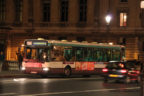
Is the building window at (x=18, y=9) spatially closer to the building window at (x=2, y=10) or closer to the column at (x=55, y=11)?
the building window at (x=2, y=10)

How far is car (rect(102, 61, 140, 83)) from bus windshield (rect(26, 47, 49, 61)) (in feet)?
20.3

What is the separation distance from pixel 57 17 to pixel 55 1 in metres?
2.26

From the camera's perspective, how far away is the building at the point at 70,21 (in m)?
55.0

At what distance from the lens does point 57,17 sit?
187 ft

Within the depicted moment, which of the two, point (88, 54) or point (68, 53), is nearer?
point (68, 53)

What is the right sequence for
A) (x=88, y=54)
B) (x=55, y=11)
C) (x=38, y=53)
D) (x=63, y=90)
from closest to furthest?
(x=63, y=90), (x=38, y=53), (x=88, y=54), (x=55, y=11)

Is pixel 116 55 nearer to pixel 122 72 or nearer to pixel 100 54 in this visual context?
pixel 100 54

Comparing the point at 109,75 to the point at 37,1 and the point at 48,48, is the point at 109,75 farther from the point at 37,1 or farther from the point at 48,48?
the point at 37,1

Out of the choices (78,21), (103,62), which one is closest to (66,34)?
(78,21)

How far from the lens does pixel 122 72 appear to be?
24.3 m

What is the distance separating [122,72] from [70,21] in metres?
33.3

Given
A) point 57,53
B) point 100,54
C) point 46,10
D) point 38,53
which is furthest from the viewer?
point 46,10

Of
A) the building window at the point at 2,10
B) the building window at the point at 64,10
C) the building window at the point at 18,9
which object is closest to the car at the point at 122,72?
the building window at the point at 64,10

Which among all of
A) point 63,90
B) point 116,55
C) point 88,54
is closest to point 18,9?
point 116,55
